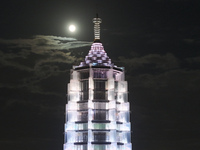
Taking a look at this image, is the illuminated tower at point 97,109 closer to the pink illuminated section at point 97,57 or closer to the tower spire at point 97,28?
the pink illuminated section at point 97,57

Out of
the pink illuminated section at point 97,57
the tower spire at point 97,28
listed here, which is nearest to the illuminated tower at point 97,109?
the pink illuminated section at point 97,57

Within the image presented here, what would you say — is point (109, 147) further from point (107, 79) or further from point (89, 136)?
point (107, 79)

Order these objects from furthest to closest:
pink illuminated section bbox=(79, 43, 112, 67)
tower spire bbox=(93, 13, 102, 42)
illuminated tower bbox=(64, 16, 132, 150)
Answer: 1. tower spire bbox=(93, 13, 102, 42)
2. pink illuminated section bbox=(79, 43, 112, 67)
3. illuminated tower bbox=(64, 16, 132, 150)

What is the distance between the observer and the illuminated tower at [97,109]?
6663 inches

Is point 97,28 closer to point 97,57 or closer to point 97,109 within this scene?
point 97,57

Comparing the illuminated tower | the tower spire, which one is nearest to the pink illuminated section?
the illuminated tower

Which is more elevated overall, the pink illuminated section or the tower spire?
the tower spire

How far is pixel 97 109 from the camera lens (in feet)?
564

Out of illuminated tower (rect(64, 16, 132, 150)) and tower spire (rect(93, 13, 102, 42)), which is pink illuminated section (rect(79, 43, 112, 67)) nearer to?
illuminated tower (rect(64, 16, 132, 150))

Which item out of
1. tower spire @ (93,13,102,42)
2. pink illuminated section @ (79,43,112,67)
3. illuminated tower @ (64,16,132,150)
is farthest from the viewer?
tower spire @ (93,13,102,42)

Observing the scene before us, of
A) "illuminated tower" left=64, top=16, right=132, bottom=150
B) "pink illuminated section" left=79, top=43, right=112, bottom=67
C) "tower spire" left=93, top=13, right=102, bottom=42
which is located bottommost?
"illuminated tower" left=64, top=16, right=132, bottom=150

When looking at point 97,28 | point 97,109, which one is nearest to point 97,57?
point 97,28

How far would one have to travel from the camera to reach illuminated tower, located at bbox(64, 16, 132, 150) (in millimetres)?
169250

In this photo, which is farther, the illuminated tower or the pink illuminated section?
the pink illuminated section
